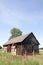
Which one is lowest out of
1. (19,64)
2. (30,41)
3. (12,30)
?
(19,64)

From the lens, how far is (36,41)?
39344 millimetres

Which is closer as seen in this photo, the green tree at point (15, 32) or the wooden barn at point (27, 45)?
the wooden barn at point (27, 45)

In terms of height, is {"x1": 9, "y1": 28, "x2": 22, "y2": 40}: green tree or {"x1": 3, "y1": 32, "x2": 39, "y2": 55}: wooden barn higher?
{"x1": 9, "y1": 28, "x2": 22, "y2": 40}: green tree

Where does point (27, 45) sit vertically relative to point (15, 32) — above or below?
below

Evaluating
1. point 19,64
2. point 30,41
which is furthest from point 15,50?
point 19,64

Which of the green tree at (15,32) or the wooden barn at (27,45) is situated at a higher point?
the green tree at (15,32)

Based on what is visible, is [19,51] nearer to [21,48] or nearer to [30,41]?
[21,48]

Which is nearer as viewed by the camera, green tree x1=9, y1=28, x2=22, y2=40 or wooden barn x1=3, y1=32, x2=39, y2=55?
wooden barn x1=3, y1=32, x2=39, y2=55

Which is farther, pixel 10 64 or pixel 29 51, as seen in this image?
pixel 29 51

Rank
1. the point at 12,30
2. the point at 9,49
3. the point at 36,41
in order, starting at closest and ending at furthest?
the point at 36,41
the point at 9,49
the point at 12,30

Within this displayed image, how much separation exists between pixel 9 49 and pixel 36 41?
34.1ft

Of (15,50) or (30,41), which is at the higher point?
(30,41)

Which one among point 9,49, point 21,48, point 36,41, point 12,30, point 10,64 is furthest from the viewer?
point 12,30

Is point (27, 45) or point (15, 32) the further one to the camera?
point (15, 32)
